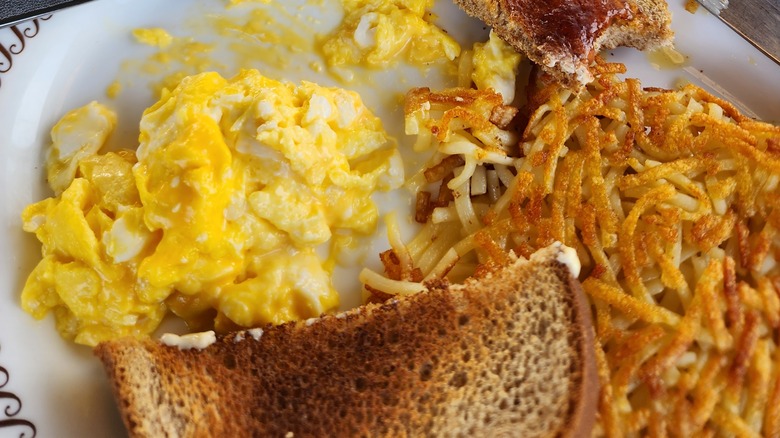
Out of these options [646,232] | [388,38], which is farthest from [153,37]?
[646,232]

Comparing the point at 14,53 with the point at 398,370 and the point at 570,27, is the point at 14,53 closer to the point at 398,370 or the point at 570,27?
the point at 398,370

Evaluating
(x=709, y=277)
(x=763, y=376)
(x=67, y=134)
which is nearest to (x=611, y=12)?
(x=709, y=277)

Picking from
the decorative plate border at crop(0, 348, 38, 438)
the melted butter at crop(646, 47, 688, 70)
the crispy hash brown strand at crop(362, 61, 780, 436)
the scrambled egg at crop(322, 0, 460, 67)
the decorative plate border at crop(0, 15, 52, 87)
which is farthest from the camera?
the melted butter at crop(646, 47, 688, 70)

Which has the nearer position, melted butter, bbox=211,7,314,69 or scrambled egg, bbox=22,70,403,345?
scrambled egg, bbox=22,70,403,345

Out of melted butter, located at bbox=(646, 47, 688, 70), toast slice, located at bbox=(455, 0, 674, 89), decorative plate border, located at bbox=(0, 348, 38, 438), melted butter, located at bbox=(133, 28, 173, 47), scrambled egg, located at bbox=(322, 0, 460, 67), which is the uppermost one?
toast slice, located at bbox=(455, 0, 674, 89)

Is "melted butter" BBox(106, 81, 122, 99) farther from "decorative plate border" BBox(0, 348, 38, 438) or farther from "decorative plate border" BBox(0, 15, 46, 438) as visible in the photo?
"decorative plate border" BBox(0, 348, 38, 438)

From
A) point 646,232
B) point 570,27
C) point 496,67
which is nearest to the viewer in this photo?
point 646,232

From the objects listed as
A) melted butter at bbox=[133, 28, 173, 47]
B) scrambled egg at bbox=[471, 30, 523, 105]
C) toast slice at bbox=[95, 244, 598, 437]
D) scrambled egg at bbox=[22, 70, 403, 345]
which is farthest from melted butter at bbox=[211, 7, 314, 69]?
toast slice at bbox=[95, 244, 598, 437]
